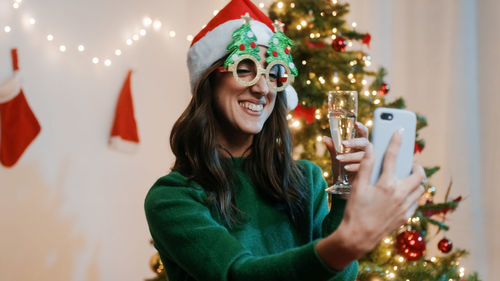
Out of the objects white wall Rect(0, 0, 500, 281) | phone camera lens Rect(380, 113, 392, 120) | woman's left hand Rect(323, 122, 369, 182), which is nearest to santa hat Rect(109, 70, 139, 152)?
white wall Rect(0, 0, 500, 281)

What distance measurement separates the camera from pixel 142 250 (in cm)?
336

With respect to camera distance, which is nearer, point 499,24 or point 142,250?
point 142,250

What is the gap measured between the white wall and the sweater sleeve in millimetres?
1968

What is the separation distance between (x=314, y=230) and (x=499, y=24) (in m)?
3.11

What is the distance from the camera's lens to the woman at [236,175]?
1062 millimetres

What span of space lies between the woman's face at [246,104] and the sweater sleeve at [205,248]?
7.6 inches

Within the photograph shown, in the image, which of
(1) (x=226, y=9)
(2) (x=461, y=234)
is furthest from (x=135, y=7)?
(2) (x=461, y=234)

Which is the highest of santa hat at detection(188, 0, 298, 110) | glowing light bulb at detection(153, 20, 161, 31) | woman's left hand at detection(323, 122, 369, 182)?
glowing light bulb at detection(153, 20, 161, 31)

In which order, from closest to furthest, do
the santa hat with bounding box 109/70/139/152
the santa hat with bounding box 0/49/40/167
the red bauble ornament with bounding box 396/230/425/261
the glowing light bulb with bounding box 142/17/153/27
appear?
the red bauble ornament with bounding box 396/230/425/261, the santa hat with bounding box 0/49/40/167, the santa hat with bounding box 109/70/139/152, the glowing light bulb with bounding box 142/17/153/27

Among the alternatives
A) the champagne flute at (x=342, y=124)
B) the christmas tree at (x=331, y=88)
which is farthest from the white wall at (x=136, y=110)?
the champagne flute at (x=342, y=124)

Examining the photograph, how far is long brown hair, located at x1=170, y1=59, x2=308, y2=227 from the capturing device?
1261mm

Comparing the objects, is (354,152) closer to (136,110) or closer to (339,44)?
(339,44)

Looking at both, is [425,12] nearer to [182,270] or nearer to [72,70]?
[72,70]

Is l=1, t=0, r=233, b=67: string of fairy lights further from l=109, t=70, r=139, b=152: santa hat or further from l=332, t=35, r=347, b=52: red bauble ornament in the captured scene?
l=332, t=35, r=347, b=52: red bauble ornament
